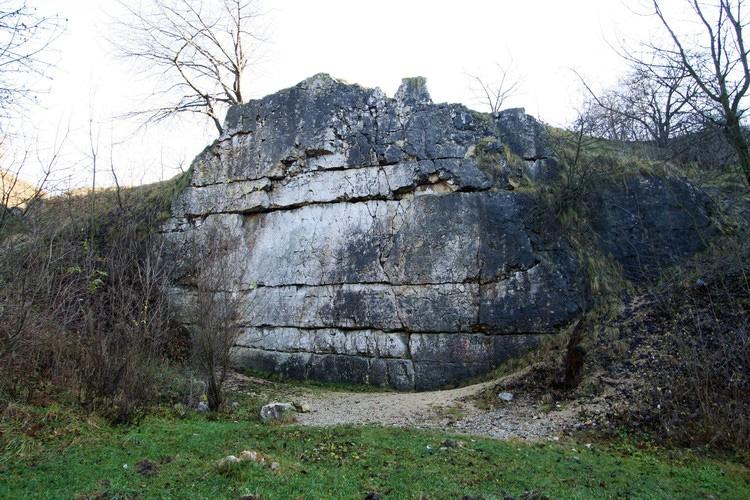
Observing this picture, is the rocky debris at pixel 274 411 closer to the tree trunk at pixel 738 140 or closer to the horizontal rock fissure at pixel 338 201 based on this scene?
the horizontal rock fissure at pixel 338 201

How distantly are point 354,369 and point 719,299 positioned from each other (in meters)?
7.25

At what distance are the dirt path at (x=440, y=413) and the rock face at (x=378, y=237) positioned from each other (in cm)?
89

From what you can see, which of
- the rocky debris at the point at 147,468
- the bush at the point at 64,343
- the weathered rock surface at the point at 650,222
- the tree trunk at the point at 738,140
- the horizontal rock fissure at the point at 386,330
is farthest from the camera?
the weathered rock surface at the point at 650,222

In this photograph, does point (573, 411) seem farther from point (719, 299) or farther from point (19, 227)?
point (19, 227)

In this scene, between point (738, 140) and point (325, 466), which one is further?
point (738, 140)

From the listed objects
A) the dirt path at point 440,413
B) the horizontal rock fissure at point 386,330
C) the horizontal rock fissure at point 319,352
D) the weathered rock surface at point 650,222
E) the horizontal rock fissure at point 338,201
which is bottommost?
the dirt path at point 440,413

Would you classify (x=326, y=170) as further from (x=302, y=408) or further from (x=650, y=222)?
(x=650, y=222)

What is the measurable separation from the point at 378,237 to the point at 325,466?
7.13 meters

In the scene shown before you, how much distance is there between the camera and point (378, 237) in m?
13.0

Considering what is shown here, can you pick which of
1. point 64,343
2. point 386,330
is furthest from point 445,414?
point 64,343

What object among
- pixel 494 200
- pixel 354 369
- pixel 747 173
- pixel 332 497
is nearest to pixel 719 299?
pixel 747 173

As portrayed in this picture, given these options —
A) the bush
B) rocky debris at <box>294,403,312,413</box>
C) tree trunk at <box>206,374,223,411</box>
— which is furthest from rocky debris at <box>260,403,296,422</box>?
the bush

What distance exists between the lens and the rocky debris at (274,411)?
9.30 metres

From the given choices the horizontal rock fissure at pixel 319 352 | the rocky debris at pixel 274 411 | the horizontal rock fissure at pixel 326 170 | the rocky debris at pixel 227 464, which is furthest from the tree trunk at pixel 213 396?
the horizontal rock fissure at pixel 326 170
